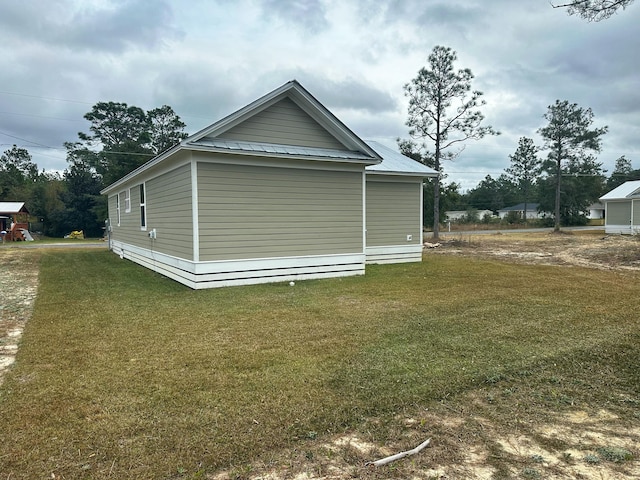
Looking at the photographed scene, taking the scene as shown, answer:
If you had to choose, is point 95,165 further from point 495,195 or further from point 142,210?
point 495,195

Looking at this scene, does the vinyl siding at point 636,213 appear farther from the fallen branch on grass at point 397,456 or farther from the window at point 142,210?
the fallen branch on grass at point 397,456

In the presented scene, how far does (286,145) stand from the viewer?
362 inches

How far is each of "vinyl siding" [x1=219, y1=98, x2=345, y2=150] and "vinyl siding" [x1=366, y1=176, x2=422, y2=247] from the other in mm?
2859

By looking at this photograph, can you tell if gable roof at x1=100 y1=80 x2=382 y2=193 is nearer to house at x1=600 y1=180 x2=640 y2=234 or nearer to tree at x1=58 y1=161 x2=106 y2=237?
house at x1=600 y1=180 x2=640 y2=234

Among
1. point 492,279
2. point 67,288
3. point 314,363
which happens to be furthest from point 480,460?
point 67,288

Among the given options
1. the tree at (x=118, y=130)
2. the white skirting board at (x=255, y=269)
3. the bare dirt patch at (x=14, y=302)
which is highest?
the tree at (x=118, y=130)

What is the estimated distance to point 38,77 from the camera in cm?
2073

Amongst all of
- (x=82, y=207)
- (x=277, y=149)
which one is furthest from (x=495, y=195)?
(x=277, y=149)

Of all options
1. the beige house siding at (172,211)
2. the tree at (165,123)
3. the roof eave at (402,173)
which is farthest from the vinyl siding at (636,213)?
the tree at (165,123)

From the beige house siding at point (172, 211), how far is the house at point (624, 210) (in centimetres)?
2962

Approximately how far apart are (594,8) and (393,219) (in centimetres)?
829

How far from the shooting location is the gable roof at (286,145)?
8.06 m

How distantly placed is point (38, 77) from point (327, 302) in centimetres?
2219

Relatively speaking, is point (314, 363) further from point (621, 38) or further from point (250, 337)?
point (621, 38)
